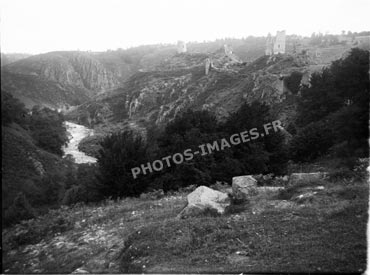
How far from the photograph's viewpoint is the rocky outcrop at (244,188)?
37.1ft

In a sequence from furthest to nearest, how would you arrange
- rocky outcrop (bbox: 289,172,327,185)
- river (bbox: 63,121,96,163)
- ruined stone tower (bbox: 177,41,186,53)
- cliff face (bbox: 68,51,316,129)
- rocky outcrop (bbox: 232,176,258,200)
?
ruined stone tower (bbox: 177,41,186,53) < cliff face (bbox: 68,51,316,129) < river (bbox: 63,121,96,163) < rocky outcrop (bbox: 289,172,327,185) < rocky outcrop (bbox: 232,176,258,200)

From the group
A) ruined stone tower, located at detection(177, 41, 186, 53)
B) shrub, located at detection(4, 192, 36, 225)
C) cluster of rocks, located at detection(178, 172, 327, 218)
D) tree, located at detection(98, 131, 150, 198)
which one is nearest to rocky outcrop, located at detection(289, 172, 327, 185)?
cluster of rocks, located at detection(178, 172, 327, 218)

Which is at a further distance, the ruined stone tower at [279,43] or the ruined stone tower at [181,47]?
the ruined stone tower at [181,47]

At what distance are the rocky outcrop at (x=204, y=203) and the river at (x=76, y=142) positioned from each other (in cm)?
4264

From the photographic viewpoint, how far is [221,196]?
1095 centimetres

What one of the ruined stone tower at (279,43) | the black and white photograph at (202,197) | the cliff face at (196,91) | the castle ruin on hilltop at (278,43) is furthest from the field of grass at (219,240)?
the ruined stone tower at (279,43)

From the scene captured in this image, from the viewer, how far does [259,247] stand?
6.82 meters

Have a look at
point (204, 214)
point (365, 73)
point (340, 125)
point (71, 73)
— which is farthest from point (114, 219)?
point (71, 73)

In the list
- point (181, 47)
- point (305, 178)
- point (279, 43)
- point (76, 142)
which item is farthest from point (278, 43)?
point (305, 178)

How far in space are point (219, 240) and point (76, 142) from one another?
65.1 m

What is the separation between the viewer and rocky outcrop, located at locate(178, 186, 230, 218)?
9.75 metres

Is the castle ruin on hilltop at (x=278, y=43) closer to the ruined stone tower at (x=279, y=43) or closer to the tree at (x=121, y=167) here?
the ruined stone tower at (x=279, y=43)

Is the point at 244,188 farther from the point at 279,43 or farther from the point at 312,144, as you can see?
the point at 279,43

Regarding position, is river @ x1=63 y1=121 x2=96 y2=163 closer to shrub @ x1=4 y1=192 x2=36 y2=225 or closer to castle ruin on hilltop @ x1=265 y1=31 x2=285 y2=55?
shrub @ x1=4 y1=192 x2=36 y2=225
